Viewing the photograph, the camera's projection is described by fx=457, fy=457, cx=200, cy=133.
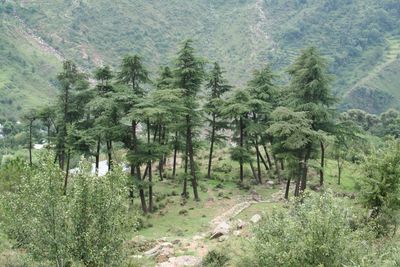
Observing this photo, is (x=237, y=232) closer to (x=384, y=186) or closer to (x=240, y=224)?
(x=240, y=224)

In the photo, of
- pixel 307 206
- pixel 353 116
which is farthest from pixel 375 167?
pixel 353 116

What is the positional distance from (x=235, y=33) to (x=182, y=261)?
138559 mm

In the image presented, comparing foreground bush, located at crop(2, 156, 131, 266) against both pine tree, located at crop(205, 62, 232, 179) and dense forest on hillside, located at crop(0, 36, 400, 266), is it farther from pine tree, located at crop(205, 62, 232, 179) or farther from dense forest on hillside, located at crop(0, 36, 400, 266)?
pine tree, located at crop(205, 62, 232, 179)

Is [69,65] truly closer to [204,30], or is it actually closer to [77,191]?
[77,191]

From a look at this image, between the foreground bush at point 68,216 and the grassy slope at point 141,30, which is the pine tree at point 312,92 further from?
the grassy slope at point 141,30

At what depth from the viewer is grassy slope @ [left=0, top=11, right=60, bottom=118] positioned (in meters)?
117

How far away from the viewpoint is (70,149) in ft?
131

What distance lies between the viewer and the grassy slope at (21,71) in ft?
385

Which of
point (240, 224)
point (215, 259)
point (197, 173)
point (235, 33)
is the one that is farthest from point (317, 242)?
point (235, 33)

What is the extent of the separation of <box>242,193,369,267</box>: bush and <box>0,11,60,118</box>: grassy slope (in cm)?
10832

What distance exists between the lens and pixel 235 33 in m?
157

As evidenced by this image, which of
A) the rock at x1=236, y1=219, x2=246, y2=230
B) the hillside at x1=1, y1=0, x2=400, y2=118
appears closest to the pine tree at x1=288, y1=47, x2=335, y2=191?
the rock at x1=236, y1=219, x2=246, y2=230

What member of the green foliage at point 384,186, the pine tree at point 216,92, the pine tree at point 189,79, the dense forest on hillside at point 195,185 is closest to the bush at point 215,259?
the dense forest on hillside at point 195,185

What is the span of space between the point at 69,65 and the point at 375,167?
28429 mm
